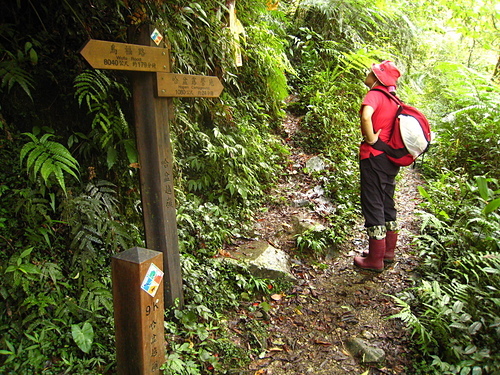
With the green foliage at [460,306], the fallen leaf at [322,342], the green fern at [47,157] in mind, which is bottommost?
the fallen leaf at [322,342]

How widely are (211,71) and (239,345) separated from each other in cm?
389

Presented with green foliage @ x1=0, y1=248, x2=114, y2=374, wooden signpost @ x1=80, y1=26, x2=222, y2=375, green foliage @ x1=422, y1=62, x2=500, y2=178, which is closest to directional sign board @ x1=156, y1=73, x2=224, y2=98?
wooden signpost @ x1=80, y1=26, x2=222, y2=375

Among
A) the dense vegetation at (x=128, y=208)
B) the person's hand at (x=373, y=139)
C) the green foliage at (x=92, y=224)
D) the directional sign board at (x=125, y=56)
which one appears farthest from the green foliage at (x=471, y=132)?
the green foliage at (x=92, y=224)

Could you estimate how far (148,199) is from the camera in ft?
9.85

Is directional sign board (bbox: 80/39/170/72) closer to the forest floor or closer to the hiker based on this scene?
the hiker

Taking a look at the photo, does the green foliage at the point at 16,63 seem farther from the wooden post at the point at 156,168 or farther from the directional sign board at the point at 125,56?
the wooden post at the point at 156,168

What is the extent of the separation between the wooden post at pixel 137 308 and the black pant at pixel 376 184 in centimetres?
283

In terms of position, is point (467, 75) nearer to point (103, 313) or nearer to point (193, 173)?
point (193, 173)

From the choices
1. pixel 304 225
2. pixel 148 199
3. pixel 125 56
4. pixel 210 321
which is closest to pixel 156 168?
pixel 148 199

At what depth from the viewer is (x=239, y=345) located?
3156 mm

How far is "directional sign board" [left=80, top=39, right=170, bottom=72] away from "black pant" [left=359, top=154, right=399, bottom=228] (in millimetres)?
2644

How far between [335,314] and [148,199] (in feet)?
7.60

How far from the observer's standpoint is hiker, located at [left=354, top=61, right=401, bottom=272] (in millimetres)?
3990

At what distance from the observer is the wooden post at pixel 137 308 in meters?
2.21
